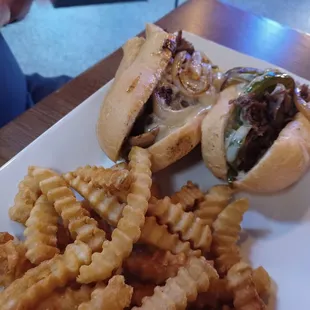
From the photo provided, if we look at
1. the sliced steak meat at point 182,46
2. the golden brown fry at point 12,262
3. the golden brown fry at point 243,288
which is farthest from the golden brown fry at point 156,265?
the sliced steak meat at point 182,46

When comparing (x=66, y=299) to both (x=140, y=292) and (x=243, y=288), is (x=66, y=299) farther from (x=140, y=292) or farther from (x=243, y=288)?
(x=243, y=288)

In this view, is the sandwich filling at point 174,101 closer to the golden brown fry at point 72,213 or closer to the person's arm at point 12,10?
the golden brown fry at point 72,213

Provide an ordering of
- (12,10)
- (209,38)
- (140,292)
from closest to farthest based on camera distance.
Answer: (140,292), (209,38), (12,10)

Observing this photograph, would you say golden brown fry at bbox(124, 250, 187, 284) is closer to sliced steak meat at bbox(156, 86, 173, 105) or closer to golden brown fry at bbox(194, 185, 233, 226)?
golden brown fry at bbox(194, 185, 233, 226)

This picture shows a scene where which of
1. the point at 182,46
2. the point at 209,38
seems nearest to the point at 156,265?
the point at 182,46

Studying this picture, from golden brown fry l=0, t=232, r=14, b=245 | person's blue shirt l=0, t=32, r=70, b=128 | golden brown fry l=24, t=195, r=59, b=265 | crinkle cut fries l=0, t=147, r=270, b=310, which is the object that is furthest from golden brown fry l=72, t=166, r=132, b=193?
person's blue shirt l=0, t=32, r=70, b=128

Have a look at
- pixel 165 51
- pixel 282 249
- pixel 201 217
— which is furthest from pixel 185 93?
pixel 282 249

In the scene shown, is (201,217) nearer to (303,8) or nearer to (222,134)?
(222,134)
